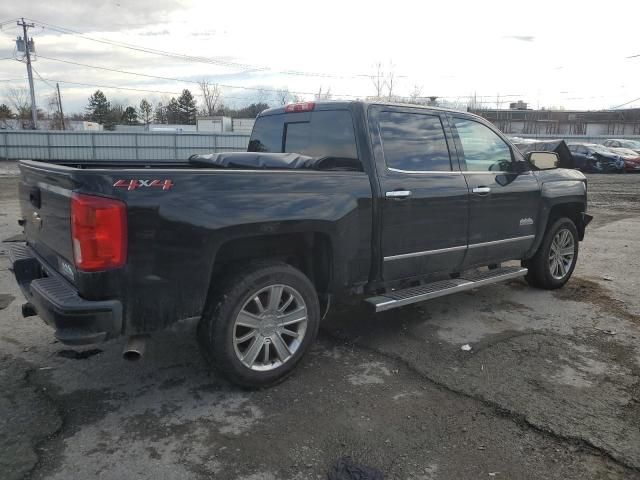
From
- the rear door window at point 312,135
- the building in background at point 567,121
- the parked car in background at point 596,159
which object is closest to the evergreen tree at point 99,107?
the building in background at point 567,121

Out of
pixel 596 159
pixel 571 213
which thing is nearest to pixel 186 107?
pixel 596 159

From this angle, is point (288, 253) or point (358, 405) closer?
point (358, 405)

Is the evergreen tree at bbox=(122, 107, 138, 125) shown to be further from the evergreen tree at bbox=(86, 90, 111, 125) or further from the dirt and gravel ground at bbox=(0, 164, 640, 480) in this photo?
the dirt and gravel ground at bbox=(0, 164, 640, 480)

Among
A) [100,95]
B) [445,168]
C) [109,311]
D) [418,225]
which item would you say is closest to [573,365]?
[418,225]

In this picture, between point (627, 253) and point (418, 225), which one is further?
point (627, 253)

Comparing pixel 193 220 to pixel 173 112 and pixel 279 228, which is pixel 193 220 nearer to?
pixel 279 228

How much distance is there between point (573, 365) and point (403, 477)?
81.7 inches

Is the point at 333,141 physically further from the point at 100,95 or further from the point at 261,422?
the point at 100,95

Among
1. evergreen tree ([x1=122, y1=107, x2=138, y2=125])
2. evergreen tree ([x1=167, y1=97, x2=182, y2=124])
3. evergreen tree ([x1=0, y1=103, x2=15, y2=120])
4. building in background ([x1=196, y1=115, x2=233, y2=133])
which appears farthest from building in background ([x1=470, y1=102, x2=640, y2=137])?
evergreen tree ([x1=0, y1=103, x2=15, y2=120])

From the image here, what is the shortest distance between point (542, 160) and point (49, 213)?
4.71 metres

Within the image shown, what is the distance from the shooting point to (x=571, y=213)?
6.25 m

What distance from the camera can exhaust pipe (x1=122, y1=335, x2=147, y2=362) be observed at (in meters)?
3.09

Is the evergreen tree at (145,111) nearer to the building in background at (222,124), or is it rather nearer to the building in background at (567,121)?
the building in background at (222,124)

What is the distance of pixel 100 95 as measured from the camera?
90.5 meters
